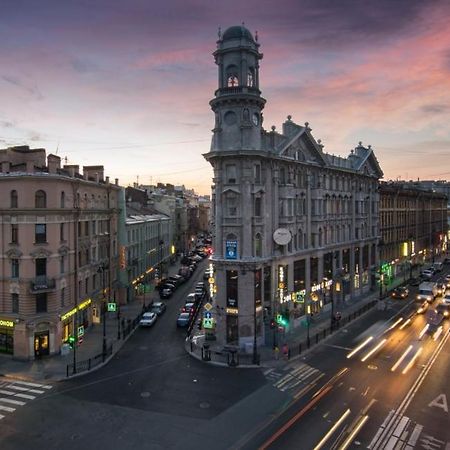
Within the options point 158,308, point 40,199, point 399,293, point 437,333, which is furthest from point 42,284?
point 399,293

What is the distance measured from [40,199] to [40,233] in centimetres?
303

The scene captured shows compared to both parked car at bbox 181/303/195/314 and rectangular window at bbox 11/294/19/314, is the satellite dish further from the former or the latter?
rectangular window at bbox 11/294/19/314

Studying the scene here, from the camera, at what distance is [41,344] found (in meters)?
36.3

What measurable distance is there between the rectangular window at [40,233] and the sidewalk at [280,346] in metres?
16.5

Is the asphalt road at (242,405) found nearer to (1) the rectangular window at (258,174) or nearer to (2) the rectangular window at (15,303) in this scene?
(2) the rectangular window at (15,303)

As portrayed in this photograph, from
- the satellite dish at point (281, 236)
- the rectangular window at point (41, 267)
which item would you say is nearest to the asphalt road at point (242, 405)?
the rectangular window at point (41, 267)

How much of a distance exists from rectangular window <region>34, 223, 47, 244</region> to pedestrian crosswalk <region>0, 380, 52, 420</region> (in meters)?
11.9

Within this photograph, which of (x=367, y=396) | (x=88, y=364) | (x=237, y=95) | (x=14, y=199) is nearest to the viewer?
(x=367, y=396)

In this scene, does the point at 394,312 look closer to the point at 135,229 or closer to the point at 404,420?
the point at 404,420

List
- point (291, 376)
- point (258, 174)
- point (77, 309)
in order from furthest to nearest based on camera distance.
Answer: point (77, 309) → point (258, 174) → point (291, 376)

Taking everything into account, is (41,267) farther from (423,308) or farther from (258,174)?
(423,308)

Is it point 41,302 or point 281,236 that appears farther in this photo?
point 281,236

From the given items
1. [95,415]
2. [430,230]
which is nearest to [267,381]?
[95,415]

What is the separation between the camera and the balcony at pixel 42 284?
35559 millimetres
